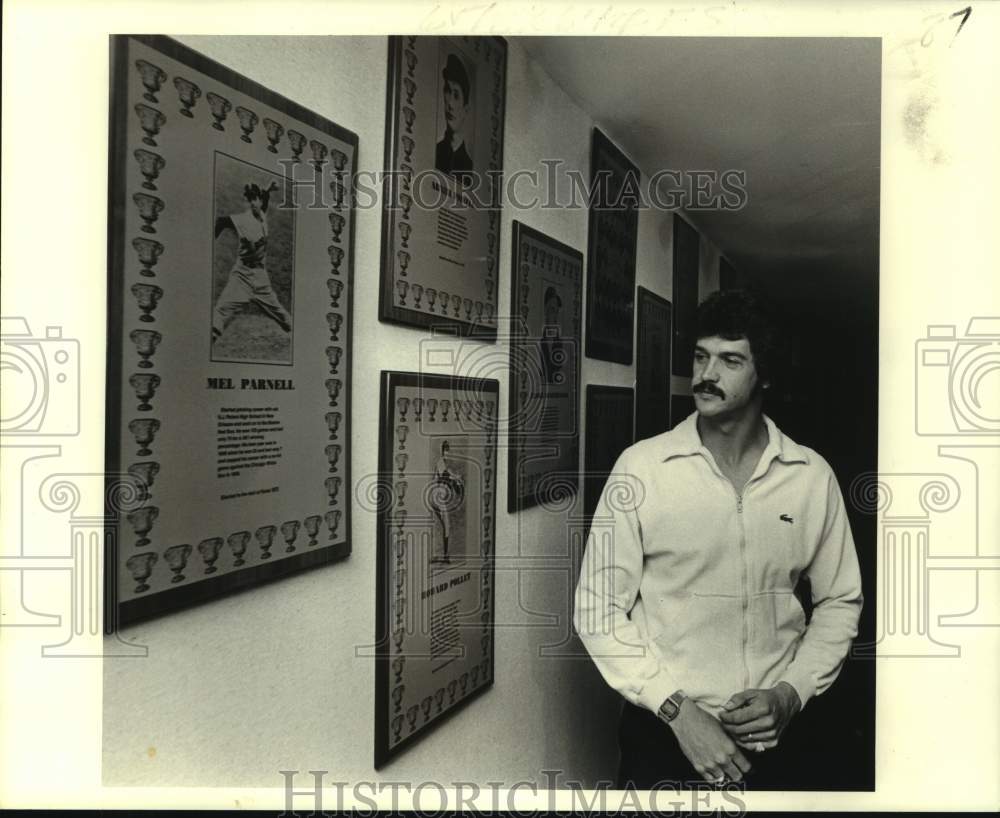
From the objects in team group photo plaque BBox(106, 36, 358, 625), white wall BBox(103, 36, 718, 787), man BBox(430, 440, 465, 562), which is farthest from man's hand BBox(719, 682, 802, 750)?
team group photo plaque BBox(106, 36, 358, 625)

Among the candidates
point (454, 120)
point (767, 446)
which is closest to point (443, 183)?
point (454, 120)

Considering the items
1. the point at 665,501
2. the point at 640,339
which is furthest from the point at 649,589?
the point at 640,339

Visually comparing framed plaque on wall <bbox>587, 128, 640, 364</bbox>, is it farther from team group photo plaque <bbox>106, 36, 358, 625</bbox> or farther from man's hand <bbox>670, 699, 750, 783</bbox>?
man's hand <bbox>670, 699, 750, 783</bbox>

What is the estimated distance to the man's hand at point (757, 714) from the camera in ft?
2.66

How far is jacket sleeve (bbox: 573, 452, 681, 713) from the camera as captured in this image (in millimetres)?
804

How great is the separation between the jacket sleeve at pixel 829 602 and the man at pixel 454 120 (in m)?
0.50

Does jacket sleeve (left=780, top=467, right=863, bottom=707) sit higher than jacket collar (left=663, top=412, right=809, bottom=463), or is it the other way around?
jacket collar (left=663, top=412, right=809, bottom=463)

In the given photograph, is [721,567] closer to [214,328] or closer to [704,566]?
[704,566]

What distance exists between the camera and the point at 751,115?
32.0 inches

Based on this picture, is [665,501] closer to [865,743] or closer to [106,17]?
[865,743]

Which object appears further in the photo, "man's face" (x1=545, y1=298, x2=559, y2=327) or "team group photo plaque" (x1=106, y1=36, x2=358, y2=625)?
"man's face" (x1=545, y1=298, x2=559, y2=327)

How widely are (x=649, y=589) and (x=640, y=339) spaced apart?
0.26 meters

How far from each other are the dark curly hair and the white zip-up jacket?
60mm

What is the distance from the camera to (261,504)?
0.67 metres
